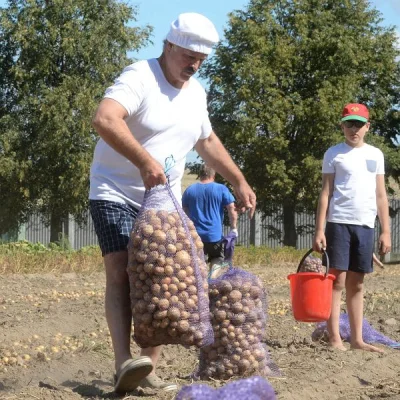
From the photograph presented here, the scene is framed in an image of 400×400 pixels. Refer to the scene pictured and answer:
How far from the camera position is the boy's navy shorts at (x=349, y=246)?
275 inches

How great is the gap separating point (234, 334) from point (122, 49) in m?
27.9

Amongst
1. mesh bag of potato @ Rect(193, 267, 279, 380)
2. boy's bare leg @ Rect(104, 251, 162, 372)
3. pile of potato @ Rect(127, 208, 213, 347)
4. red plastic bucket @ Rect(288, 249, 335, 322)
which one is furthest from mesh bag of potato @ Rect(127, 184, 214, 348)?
red plastic bucket @ Rect(288, 249, 335, 322)

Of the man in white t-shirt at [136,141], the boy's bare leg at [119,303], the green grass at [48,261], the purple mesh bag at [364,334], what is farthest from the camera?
the green grass at [48,261]

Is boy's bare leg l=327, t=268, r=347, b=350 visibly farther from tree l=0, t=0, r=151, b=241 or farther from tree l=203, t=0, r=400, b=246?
tree l=203, t=0, r=400, b=246

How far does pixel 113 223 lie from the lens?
4.92 m

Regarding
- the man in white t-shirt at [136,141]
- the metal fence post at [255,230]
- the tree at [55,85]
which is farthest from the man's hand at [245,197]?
the metal fence post at [255,230]

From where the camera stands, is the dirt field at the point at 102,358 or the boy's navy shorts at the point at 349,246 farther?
the boy's navy shorts at the point at 349,246

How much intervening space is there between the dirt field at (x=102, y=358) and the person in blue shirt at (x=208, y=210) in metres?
0.87

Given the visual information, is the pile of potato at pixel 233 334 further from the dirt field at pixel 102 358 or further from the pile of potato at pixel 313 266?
the pile of potato at pixel 313 266

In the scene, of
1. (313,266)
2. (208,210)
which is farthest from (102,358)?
(208,210)

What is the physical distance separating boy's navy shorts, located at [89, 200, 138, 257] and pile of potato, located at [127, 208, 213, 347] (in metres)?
0.18

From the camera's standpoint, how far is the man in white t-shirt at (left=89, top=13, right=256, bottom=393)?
4.79m

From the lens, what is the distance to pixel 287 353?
691 cm

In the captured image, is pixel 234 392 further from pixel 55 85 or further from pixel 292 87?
pixel 292 87
